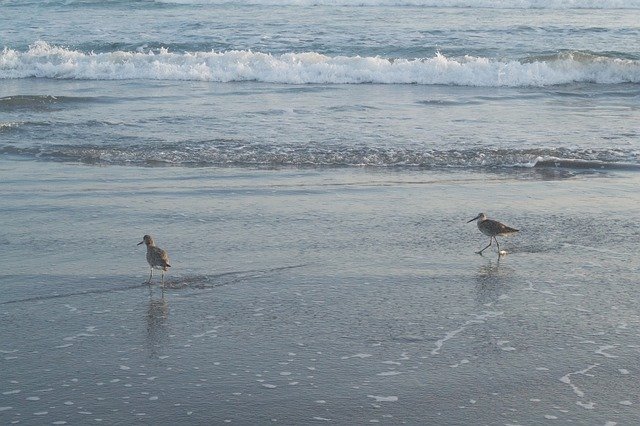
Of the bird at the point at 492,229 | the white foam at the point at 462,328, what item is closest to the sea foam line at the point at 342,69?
the bird at the point at 492,229

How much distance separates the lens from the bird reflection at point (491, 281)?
7.19 metres

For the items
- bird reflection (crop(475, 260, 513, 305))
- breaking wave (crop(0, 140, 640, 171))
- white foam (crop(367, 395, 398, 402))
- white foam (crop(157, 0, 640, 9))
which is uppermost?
white foam (crop(157, 0, 640, 9))

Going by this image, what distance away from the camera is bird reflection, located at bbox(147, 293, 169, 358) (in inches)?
243

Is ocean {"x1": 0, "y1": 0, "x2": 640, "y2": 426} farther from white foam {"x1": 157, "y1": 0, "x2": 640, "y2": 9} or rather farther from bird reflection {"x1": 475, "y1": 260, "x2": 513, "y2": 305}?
white foam {"x1": 157, "y1": 0, "x2": 640, "y2": 9}

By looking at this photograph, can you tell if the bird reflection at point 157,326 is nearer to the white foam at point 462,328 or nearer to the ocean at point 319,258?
the ocean at point 319,258

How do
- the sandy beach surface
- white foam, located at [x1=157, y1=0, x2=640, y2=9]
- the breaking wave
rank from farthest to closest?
white foam, located at [x1=157, y1=0, x2=640, y2=9] < the breaking wave < the sandy beach surface

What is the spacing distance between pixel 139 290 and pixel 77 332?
937mm

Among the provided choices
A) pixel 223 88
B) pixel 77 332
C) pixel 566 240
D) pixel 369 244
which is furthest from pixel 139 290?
pixel 223 88

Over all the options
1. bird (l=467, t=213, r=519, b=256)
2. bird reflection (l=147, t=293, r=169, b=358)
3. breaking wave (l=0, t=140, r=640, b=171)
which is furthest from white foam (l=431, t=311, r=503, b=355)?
breaking wave (l=0, t=140, r=640, b=171)

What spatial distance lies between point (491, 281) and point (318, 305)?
149cm

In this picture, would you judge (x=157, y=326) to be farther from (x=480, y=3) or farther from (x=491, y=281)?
(x=480, y=3)

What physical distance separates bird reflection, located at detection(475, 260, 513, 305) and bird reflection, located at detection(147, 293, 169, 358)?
229 centimetres

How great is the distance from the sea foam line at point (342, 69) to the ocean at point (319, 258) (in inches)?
95.2

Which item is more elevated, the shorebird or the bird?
the bird
